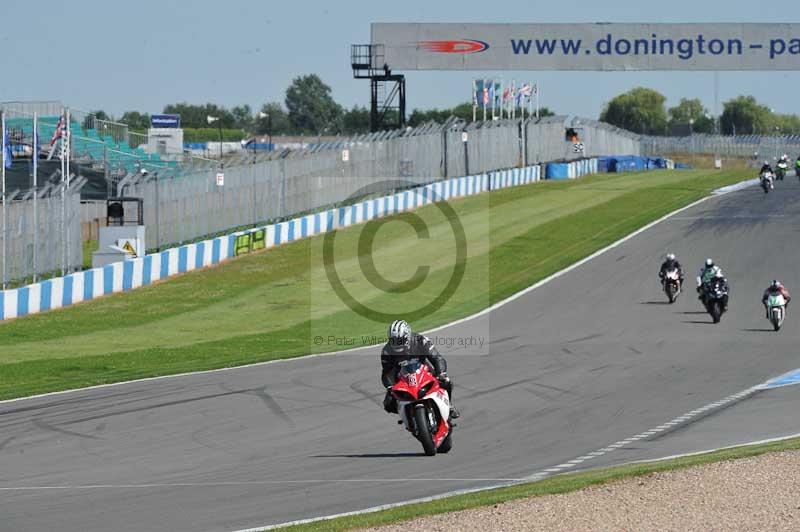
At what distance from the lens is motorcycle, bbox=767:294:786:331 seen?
26.5 metres

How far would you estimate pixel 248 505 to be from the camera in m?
A: 11.3

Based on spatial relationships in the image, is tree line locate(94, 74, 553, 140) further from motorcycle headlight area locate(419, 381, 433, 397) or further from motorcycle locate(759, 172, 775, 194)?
motorcycle headlight area locate(419, 381, 433, 397)

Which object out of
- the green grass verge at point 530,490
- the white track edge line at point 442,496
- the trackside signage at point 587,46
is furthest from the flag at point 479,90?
the green grass verge at point 530,490

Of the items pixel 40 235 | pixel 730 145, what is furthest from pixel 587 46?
pixel 40 235

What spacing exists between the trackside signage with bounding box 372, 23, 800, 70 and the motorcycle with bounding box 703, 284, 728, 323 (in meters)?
40.8

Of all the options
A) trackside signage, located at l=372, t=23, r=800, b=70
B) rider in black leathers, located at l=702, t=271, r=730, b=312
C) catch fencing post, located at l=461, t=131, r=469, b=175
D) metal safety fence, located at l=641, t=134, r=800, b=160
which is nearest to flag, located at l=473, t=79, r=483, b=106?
trackside signage, located at l=372, t=23, r=800, b=70

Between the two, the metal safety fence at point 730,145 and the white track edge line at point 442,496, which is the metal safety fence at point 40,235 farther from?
the metal safety fence at point 730,145

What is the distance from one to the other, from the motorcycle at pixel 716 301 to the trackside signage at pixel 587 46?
40792mm

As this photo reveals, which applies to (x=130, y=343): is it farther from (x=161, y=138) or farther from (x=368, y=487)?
(x=161, y=138)

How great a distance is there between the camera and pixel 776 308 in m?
26.6

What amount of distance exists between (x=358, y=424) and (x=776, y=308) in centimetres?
1305

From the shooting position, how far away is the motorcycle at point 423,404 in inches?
541

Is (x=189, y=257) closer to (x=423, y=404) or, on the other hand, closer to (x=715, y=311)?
(x=715, y=311)

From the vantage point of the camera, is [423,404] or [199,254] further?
[199,254]
